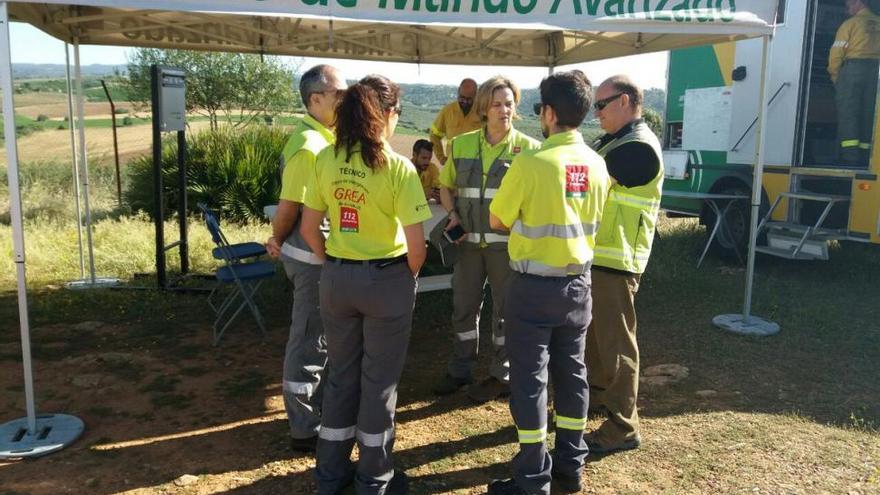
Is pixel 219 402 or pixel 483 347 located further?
pixel 483 347

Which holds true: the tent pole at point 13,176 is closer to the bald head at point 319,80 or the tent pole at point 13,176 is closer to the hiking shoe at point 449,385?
the bald head at point 319,80

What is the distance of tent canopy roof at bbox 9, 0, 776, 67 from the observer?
12.5 ft

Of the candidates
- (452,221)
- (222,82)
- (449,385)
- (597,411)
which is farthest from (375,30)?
(222,82)

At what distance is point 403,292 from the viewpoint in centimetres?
274

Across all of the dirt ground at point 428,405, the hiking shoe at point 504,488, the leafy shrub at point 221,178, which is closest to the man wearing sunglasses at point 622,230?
the dirt ground at point 428,405

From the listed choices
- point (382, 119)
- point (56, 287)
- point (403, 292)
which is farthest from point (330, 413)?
point (56, 287)

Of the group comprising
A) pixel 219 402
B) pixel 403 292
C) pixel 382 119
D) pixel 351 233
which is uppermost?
pixel 382 119

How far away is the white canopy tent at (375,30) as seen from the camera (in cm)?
348

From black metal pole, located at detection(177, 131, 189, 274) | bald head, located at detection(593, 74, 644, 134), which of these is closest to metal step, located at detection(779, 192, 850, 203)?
bald head, located at detection(593, 74, 644, 134)

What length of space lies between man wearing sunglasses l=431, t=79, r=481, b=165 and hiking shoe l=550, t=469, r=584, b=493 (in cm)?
341

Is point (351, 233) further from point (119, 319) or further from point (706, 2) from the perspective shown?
point (119, 319)

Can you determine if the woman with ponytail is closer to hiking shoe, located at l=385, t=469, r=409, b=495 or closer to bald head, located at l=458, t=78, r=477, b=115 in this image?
hiking shoe, located at l=385, t=469, r=409, b=495

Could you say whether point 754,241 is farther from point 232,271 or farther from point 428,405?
point 232,271

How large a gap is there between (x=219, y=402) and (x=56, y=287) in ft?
12.0
